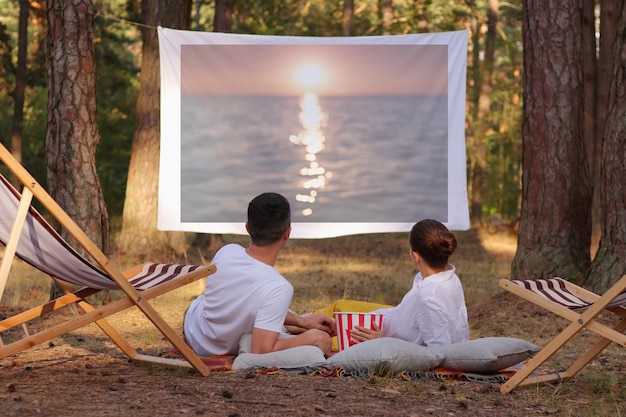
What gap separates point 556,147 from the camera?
7.59m

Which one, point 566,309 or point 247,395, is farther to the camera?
point 566,309

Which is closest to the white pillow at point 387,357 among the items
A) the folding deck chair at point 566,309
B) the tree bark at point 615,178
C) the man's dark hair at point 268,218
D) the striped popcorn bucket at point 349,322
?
the striped popcorn bucket at point 349,322

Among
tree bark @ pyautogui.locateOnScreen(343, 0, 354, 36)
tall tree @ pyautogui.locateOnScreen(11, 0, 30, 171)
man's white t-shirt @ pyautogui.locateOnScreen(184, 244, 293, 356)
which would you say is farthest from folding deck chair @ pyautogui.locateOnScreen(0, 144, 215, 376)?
tree bark @ pyautogui.locateOnScreen(343, 0, 354, 36)

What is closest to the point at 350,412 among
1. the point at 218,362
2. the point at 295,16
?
the point at 218,362

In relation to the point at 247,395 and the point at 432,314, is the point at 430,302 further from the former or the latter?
the point at 247,395

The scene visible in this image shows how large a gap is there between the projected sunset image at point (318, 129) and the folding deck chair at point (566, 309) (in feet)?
10.9

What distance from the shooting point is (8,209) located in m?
4.43

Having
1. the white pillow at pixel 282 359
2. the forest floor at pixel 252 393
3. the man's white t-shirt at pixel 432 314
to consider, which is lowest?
the forest floor at pixel 252 393

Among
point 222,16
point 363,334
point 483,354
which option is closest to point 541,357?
point 483,354

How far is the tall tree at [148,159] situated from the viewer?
10875mm

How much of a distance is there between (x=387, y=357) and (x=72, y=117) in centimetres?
353

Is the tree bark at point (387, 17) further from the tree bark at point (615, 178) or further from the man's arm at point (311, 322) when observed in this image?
the man's arm at point (311, 322)

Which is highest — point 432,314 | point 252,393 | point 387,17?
point 387,17

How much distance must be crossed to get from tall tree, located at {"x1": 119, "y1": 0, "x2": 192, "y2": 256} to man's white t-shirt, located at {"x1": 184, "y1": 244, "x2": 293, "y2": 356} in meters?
6.09
